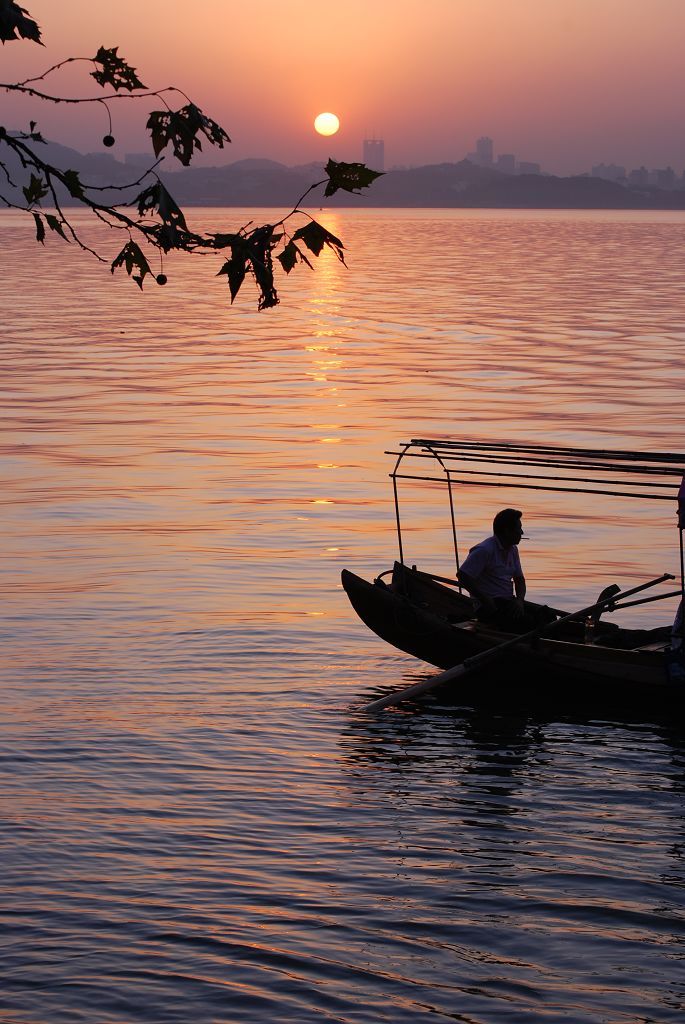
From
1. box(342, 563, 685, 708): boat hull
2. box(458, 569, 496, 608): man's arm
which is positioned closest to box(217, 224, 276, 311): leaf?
box(342, 563, 685, 708): boat hull

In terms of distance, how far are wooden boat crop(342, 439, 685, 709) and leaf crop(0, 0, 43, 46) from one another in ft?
27.5

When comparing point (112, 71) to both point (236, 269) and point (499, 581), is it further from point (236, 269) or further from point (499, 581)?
point (499, 581)

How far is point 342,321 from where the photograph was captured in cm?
7219

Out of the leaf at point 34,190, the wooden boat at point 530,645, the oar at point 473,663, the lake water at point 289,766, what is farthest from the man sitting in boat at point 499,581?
the leaf at point 34,190

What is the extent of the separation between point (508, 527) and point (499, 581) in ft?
2.06

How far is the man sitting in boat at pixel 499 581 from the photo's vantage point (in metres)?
15.4

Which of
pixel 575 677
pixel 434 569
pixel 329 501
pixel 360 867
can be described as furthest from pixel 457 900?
pixel 329 501

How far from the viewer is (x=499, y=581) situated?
1555cm

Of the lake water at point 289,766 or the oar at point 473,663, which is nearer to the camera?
the lake water at point 289,766

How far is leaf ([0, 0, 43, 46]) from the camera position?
5922 millimetres

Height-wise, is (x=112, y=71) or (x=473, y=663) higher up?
(x=112, y=71)

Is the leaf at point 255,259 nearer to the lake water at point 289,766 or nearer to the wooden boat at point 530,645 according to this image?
the lake water at point 289,766

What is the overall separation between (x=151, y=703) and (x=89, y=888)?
183 inches

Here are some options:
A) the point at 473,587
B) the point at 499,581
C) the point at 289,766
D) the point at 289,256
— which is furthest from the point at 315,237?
the point at 499,581
